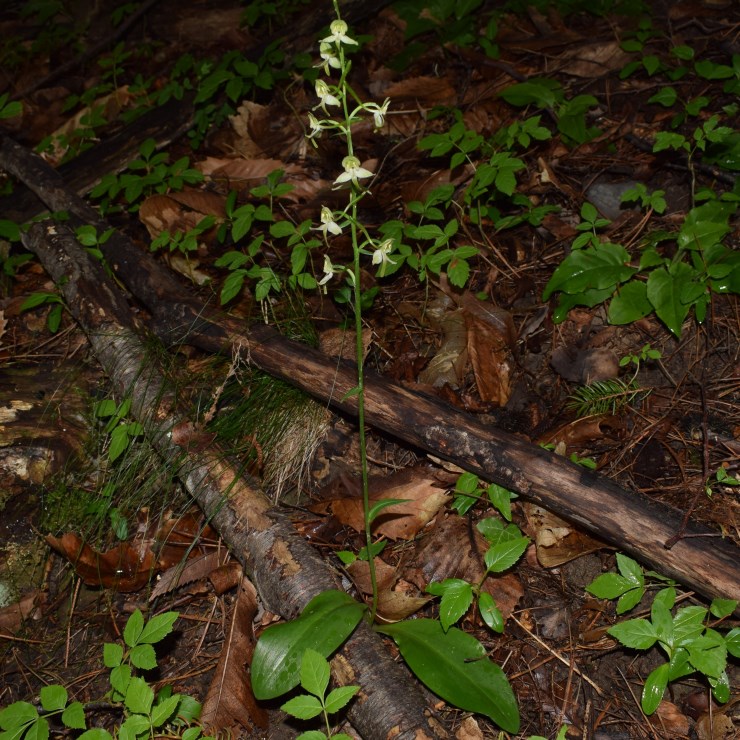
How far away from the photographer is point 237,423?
118 inches

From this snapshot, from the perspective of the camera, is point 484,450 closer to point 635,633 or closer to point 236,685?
point 635,633

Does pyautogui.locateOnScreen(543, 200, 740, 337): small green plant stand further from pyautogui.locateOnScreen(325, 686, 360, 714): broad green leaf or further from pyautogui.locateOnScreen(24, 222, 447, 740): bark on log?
pyautogui.locateOnScreen(325, 686, 360, 714): broad green leaf

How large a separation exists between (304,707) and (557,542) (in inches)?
41.8

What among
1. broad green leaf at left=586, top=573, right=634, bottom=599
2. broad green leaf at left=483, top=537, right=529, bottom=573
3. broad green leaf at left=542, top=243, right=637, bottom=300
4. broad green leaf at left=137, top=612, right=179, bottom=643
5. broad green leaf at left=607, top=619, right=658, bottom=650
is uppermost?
broad green leaf at left=137, top=612, right=179, bottom=643

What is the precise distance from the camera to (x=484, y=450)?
99.3 inches

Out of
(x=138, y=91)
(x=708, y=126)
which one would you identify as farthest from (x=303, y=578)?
(x=138, y=91)

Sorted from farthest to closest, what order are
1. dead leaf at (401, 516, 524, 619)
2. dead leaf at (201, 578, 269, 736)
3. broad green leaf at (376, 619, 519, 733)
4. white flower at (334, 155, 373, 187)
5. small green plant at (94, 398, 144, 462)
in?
small green plant at (94, 398, 144, 462), dead leaf at (401, 516, 524, 619), dead leaf at (201, 578, 269, 736), broad green leaf at (376, 619, 519, 733), white flower at (334, 155, 373, 187)

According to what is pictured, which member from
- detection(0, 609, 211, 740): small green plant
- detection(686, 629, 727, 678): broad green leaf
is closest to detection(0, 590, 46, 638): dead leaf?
detection(0, 609, 211, 740): small green plant

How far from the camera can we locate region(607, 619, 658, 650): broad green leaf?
210 cm

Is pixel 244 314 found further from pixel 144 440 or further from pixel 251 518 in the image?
pixel 251 518

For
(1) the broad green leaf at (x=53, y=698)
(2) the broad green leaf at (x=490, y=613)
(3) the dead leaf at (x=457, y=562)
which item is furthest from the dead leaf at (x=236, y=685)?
(2) the broad green leaf at (x=490, y=613)

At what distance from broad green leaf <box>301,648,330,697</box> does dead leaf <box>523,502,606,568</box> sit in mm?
917

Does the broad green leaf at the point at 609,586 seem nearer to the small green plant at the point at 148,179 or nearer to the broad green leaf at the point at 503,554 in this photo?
the broad green leaf at the point at 503,554

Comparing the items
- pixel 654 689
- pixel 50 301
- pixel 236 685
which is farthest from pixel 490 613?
pixel 50 301
